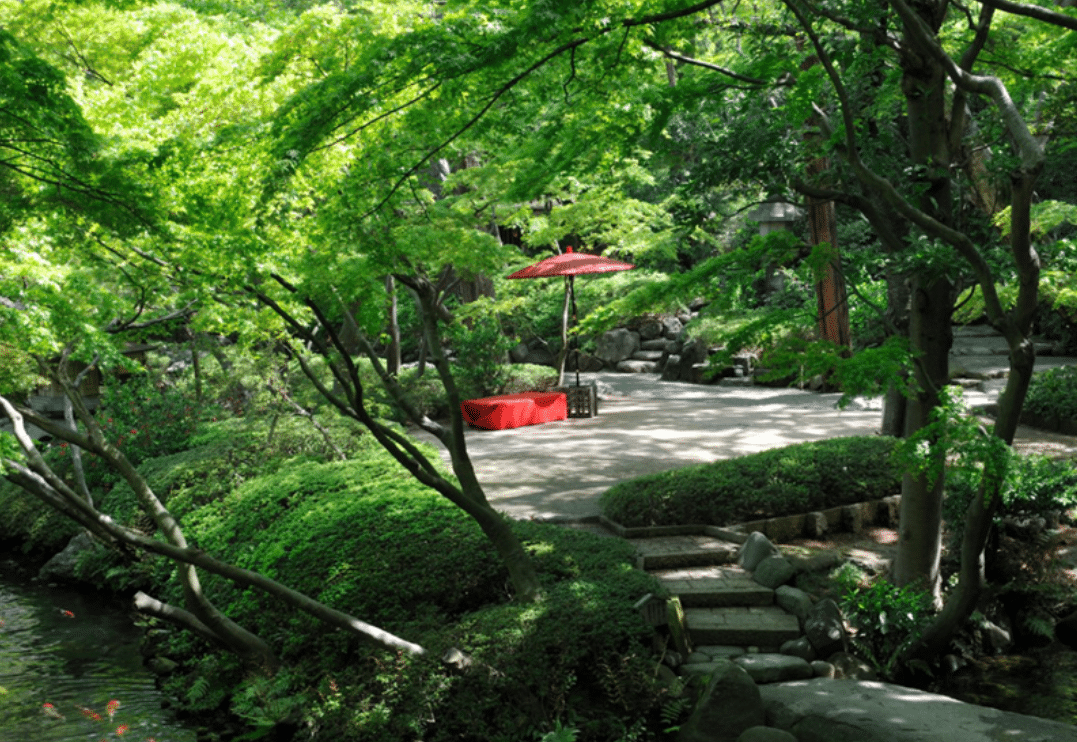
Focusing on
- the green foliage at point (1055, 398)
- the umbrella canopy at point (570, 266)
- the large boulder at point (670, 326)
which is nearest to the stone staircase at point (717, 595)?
the green foliage at point (1055, 398)

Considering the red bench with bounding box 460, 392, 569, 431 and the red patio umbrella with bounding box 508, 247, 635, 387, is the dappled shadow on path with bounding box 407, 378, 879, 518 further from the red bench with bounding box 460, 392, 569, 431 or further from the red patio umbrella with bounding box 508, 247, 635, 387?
the red patio umbrella with bounding box 508, 247, 635, 387

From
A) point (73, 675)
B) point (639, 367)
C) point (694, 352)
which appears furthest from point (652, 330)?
point (73, 675)

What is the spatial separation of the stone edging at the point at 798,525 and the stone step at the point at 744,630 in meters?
1.30

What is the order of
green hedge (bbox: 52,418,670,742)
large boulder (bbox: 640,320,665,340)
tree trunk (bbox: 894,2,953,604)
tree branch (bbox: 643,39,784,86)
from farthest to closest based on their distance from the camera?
large boulder (bbox: 640,320,665,340) → tree trunk (bbox: 894,2,953,604) → tree branch (bbox: 643,39,784,86) → green hedge (bbox: 52,418,670,742)

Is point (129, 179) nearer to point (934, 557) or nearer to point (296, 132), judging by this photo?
point (296, 132)

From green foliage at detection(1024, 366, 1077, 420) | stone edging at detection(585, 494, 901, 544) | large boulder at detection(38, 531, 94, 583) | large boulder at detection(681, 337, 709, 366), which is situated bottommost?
large boulder at detection(38, 531, 94, 583)

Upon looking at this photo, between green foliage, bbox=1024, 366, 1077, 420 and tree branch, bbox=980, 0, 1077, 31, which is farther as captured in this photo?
green foliage, bbox=1024, 366, 1077, 420

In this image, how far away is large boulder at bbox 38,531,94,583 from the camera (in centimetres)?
1118

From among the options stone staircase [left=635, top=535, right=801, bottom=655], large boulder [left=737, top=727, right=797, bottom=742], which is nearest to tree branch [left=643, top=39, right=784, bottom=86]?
stone staircase [left=635, top=535, right=801, bottom=655]

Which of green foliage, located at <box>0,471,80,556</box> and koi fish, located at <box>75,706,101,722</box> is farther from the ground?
green foliage, located at <box>0,471,80,556</box>

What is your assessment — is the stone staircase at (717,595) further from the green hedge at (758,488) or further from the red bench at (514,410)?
the red bench at (514,410)

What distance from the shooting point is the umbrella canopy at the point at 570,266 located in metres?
15.1

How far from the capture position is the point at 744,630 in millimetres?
6281

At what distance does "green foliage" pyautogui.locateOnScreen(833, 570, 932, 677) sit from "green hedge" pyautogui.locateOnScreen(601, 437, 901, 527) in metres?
1.69
